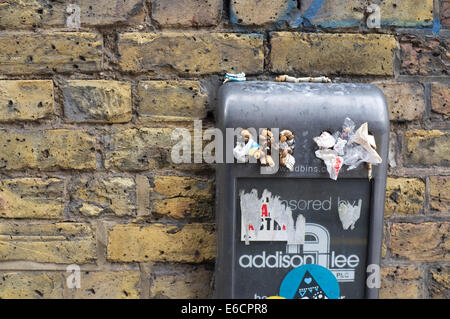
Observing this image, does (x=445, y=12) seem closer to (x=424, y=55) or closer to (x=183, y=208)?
(x=424, y=55)

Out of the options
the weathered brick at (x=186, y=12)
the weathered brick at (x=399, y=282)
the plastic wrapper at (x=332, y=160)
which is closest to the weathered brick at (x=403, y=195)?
the weathered brick at (x=399, y=282)

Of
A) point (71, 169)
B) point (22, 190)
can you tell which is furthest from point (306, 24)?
point (22, 190)

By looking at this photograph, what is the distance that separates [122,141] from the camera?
102 centimetres

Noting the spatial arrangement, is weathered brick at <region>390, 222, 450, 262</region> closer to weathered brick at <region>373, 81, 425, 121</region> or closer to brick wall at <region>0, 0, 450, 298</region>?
brick wall at <region>0, 0, 450, 298</region>

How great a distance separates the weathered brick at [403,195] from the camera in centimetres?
104

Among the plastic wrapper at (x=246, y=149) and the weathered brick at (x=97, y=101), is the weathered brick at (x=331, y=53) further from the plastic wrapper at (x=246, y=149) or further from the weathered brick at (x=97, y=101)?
the weathered brick at (x=97, y=101)

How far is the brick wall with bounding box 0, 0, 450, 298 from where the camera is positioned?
39.3 inches

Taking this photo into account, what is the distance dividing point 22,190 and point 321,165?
0.71 m

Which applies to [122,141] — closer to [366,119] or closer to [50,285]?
[50,285]

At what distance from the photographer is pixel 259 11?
100cm

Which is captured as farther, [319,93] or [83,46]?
[83,46]

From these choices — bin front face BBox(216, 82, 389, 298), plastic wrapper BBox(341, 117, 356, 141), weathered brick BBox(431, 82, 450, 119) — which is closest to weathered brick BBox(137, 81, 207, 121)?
bin front face BBox(216, 82, 389, 298)

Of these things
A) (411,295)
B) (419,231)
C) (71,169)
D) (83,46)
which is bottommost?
(411,295)

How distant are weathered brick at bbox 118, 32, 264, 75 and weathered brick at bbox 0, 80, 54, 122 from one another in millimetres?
196
